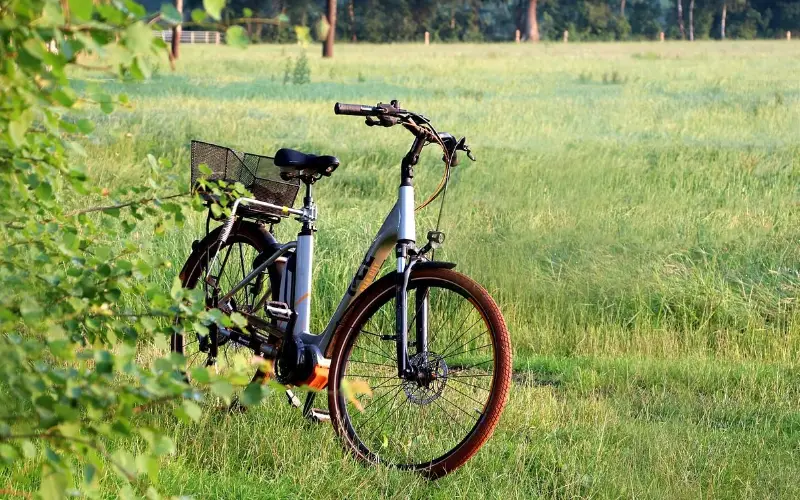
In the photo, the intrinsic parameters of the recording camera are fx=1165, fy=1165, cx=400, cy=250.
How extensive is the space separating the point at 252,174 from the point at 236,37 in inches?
114

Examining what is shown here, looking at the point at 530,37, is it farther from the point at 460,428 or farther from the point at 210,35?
the point at 460,428

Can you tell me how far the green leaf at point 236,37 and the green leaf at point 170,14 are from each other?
0.32 ft

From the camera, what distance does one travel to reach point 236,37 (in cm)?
222

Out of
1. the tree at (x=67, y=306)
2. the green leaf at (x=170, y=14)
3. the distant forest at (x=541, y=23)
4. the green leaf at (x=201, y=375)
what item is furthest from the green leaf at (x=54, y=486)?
the distant forest at (x=541, y=23)

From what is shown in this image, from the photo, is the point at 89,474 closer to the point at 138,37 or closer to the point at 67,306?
the point at 67,306

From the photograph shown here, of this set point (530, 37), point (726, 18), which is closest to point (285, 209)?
point (530, 37)

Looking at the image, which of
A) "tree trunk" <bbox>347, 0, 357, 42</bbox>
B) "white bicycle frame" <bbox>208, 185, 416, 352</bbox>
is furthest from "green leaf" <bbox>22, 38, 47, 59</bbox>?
"tree trunk" <bbox>347, 0, 357, 42</bbox>

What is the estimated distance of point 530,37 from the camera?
266 ft

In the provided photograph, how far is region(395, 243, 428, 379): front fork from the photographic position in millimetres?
4242

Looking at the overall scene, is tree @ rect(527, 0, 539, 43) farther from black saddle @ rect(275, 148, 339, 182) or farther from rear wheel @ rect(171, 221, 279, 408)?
black saddle @ rect(275, 148, 339, 182)

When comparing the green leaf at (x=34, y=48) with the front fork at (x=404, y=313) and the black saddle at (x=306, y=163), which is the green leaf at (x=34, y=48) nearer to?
the front fork at (x=404, y=313)

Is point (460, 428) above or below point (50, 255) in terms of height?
below

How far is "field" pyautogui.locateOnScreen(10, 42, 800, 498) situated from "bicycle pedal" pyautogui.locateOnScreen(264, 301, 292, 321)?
43cm

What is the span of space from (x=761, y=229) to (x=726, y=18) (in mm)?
83791
